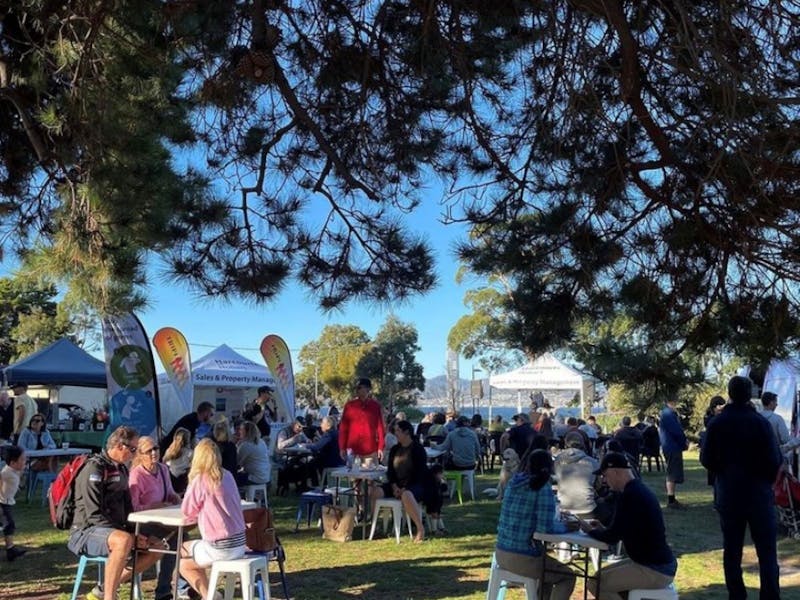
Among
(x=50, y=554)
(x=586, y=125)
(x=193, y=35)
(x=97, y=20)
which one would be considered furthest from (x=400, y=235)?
(x=50, y=554)

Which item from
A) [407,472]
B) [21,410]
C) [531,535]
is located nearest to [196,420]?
[407,472]

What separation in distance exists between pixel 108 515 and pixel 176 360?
9475 millimetres

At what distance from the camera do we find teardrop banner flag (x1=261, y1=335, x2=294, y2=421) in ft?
54.0

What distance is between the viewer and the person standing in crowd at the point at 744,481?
4902 mm

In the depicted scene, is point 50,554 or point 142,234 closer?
point 142,234

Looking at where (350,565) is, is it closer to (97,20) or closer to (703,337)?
(703,337)

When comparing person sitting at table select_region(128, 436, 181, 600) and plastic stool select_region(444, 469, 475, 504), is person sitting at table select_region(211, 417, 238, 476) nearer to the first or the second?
person sitting at table select_region(128, 436, 181, 600)

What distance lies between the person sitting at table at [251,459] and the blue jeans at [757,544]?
16.8 feet

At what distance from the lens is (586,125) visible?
4.55 meters

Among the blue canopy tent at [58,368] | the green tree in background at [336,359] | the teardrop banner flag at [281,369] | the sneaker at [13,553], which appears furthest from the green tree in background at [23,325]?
the sneaker at [13,553]

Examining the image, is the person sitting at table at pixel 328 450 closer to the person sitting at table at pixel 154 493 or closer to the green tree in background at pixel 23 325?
the person sitting at table at pixel 154 493

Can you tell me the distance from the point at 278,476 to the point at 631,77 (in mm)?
8508

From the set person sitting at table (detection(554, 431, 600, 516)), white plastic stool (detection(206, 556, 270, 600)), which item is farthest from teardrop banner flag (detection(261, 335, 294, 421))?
white plastic stool (detection(206, 556, 270, 600))

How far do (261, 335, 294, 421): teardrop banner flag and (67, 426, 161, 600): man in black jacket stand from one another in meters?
11.2
